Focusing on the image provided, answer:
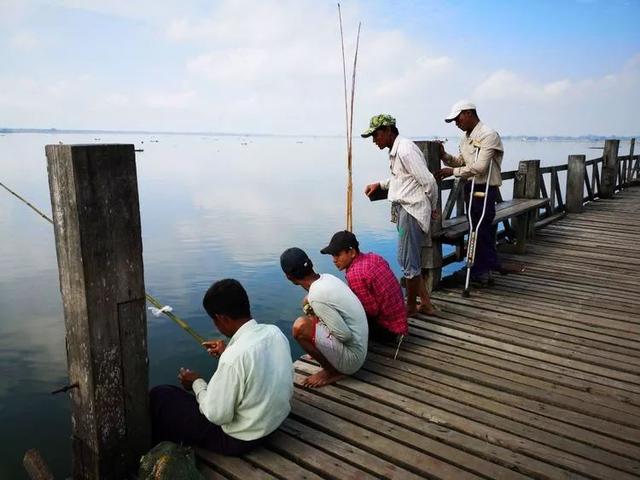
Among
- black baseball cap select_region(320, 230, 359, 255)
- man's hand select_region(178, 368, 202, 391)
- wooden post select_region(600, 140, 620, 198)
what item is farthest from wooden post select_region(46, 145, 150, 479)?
wooden post select_region(600, 140, 620, 198)

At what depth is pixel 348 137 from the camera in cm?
482

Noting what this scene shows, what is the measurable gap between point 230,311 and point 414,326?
239cm

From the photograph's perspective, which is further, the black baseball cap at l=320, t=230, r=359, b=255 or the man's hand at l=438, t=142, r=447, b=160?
the man's hand at l=438, t=142, r=447, b=160

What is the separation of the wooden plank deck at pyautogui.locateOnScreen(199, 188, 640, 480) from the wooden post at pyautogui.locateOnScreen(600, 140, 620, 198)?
869 centimetres

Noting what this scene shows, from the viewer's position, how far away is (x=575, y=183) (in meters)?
10.2

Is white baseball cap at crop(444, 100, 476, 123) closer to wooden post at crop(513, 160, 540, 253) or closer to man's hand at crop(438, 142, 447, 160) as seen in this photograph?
man's hand at crop(438, 142, 447, 160)

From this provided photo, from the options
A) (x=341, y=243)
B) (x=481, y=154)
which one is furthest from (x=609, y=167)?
(x=341, y=243)

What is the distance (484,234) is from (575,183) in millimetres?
6291

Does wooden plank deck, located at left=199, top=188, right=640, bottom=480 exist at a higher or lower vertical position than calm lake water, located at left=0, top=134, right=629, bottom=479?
higher

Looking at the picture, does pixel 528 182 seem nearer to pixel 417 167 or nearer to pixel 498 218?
pixel 498 218

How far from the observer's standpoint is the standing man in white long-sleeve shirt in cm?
421

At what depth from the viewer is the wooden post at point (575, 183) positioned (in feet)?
32.7

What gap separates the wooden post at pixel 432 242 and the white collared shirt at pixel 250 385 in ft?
9.28

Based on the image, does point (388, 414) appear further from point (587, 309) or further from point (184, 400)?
point (587, 309)
